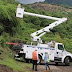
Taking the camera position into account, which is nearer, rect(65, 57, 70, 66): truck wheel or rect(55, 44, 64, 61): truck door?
rect(55, 44, 64, 61): truck door

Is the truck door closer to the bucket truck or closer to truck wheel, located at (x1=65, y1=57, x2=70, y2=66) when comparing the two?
the bucket truck

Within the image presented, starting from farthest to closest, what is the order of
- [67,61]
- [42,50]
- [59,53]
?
[67,61] → [59,53] → [42,50]

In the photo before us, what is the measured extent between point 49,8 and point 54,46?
12823 cm

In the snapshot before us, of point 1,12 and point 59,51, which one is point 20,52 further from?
point 1,12

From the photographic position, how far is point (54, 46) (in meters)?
17.0

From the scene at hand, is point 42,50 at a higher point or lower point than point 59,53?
higher

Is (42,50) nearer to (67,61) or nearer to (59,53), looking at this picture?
(59,53)

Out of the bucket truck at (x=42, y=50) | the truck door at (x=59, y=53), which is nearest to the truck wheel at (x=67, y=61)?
the bucket truck at (x=42, y=50)

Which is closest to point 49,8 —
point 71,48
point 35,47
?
point 71,48

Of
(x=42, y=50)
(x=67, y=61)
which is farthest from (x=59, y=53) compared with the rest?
(x=42, y=50)

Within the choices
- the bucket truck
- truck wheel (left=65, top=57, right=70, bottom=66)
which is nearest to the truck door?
the bucket truck

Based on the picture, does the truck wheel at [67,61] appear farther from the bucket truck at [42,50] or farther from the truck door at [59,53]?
the truck door at [59,53]

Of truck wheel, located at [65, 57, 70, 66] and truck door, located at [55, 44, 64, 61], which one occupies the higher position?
truck door, located at [55, 44, 64, 61]

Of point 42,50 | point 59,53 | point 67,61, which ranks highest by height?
point 42,50
